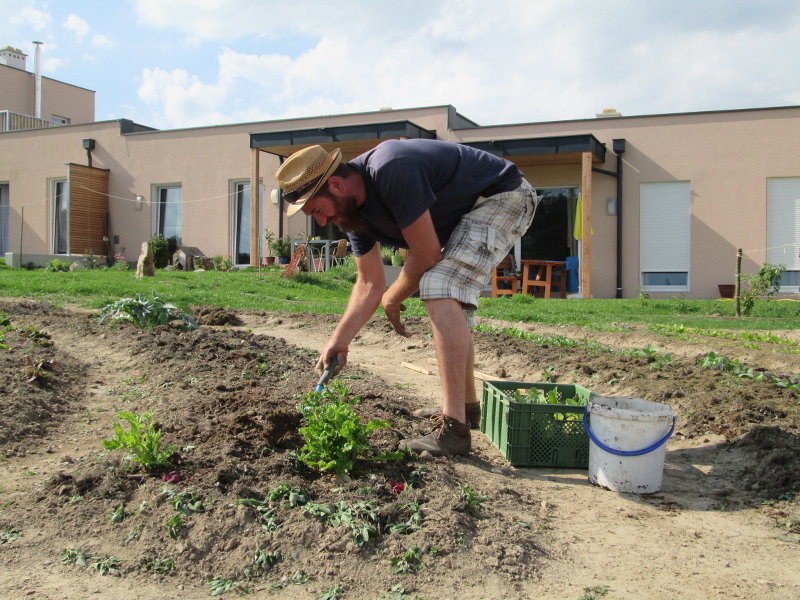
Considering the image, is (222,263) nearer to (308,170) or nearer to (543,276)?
(543,276)

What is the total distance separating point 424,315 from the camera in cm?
920

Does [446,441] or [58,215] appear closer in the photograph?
[446,441]

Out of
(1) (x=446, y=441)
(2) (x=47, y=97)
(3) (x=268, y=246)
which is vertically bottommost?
(1) (x=446, y=441)

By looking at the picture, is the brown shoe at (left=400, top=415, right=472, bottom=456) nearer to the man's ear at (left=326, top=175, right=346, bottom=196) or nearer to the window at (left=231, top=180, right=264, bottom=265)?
the man's ear at (left=326, top=175, right=346, bottom=196)

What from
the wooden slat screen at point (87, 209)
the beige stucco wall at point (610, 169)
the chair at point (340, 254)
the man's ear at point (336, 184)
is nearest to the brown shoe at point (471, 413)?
the man's ear at point (336, 184)

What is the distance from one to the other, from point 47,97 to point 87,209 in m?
14.5

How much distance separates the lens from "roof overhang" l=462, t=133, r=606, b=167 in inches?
544

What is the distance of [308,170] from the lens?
303 cm

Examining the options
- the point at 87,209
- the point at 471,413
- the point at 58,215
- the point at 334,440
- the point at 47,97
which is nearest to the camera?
the point at 334,440

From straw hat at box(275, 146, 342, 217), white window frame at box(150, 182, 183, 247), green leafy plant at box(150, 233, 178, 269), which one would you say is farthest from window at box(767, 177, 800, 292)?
white window frame at box(150, 182, 183, 247)

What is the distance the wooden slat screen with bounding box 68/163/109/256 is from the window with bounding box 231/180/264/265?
4.39 m

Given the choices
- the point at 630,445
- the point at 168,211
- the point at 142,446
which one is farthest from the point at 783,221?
the point at 168,211

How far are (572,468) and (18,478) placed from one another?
2.62m

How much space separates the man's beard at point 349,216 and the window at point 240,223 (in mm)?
15536
